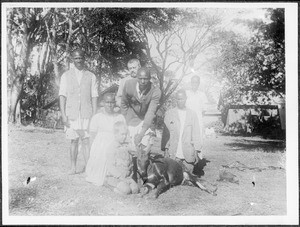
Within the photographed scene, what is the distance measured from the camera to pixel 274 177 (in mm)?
3926

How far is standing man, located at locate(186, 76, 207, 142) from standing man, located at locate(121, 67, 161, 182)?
0.34 m

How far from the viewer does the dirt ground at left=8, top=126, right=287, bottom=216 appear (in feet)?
12.3

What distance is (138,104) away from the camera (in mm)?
3869

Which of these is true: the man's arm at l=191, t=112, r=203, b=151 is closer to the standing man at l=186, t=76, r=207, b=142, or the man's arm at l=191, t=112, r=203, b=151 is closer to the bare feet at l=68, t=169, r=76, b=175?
the standing man at l=186, t=76, r=207, b=142

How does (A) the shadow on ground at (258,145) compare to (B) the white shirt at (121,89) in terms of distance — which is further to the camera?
(A) the shadow on ground at (258,145)

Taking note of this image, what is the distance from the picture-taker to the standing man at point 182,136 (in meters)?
3.88

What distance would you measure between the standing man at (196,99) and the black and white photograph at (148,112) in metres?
0.01

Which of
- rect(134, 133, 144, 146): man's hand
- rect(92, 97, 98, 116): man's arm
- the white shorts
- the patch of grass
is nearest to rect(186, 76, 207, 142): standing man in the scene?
rect(134, 133, 144, 146): man's hand

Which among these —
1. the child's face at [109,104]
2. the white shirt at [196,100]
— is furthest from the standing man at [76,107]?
the white shirt at [196,100]

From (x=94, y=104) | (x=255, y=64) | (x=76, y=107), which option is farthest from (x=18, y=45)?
(x=255, y=64)

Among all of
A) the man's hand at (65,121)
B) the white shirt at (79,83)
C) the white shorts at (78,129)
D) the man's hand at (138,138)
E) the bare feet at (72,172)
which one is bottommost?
the bare feet at (72,172)

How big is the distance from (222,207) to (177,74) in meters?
1.44

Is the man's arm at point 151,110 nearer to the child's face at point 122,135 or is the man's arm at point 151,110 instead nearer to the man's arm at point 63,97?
the child's face at point 122,135

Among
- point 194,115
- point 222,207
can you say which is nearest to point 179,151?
point 194,115
